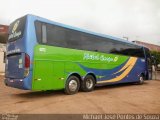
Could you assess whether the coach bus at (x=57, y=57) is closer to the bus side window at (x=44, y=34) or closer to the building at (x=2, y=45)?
the bus side window at (x=44, y=34)

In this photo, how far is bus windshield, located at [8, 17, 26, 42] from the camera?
10426mm

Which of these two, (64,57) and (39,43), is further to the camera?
(64,57)


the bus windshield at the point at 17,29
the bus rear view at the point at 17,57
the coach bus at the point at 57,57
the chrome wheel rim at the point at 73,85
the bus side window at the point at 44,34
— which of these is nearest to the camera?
the bus rear view at the point at 17,57

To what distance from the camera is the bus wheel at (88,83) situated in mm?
12906

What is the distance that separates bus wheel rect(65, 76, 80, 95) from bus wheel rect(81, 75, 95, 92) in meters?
0.59

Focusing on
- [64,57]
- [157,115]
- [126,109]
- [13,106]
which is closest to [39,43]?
[64,57]

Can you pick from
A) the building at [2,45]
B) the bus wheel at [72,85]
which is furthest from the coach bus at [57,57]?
the building at [2,45]

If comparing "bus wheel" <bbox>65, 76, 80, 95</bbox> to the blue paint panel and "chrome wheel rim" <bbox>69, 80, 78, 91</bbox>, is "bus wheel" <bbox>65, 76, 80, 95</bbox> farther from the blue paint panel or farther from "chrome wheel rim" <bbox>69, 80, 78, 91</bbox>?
the blue paint panel

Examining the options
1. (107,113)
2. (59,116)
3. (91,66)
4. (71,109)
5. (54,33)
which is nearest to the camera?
(59,116)

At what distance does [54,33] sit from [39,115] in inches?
189

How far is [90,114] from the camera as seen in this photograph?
303 inches

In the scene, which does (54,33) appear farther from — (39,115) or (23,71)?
(39,115)

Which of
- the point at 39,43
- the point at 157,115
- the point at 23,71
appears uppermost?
the point at 39,43

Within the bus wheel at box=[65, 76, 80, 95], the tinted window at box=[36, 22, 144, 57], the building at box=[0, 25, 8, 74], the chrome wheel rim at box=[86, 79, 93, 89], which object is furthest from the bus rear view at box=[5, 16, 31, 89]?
the building at box=[0, 25, 8, 74]
